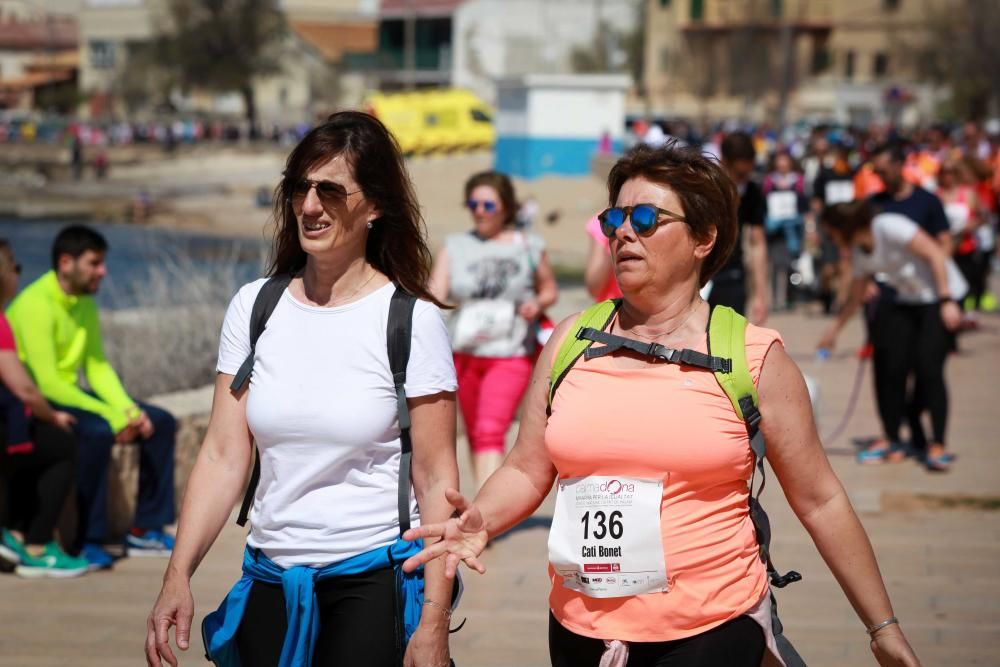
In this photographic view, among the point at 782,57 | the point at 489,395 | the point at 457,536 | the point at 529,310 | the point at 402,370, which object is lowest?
the point at 489,395

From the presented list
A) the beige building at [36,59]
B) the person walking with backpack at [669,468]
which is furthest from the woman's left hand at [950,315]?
the beige building at [36,59]

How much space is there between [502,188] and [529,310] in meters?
0.62

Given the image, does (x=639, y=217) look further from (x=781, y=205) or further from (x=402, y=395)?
(x=781, y=205)

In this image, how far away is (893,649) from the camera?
11.4ft

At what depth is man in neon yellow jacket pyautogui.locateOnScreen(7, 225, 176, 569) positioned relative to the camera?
23.3ft

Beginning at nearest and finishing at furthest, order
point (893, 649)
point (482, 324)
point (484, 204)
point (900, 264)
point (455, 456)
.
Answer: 1. point (893, 649)
2. point (455, 456)
3. point (482, 324)
4. point (484, 204)
5. point (900, 264)

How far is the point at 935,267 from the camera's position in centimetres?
946

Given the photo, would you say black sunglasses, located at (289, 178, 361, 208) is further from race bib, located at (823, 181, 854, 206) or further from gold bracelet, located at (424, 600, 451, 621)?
race bib, located at (823, 181, 854, 206)

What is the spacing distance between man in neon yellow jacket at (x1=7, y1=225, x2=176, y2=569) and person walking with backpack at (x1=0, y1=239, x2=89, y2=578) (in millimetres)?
113

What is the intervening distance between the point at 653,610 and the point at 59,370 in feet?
15.0

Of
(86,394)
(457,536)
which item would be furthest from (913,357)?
(457,536)

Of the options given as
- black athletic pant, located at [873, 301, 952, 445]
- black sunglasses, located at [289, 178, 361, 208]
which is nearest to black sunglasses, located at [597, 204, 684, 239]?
black sunglasses, located at [289, 178, 361, 208]

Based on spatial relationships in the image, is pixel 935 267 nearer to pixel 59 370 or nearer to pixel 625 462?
pixel 59 370

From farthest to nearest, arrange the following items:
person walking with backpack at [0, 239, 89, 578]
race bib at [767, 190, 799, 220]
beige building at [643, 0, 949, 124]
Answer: beige building at [643, 0, 949, 124] < race bib at [767, 190, 799, 220] < person walking with backpack at [0, 239, 89, 578]
